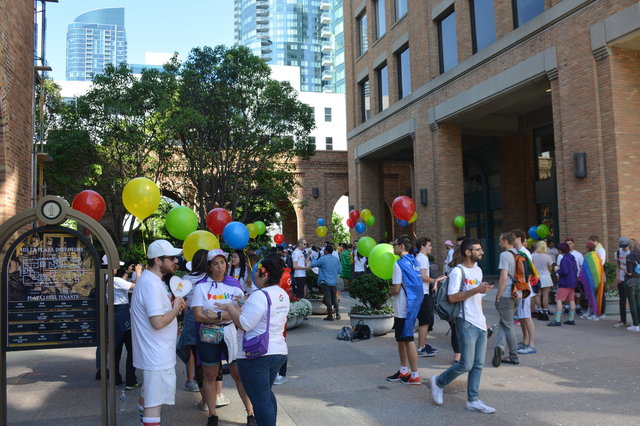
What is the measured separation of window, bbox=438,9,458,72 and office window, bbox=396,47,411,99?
226 centimetres

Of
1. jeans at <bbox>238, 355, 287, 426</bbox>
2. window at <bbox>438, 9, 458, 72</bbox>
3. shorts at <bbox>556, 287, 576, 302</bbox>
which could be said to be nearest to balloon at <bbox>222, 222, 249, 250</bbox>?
jeans at <bbox>238, 355, 287, 426</bbox>

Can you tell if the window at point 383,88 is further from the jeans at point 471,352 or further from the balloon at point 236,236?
the jeans at point 471,352

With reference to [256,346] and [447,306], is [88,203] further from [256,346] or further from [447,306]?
[447,306]

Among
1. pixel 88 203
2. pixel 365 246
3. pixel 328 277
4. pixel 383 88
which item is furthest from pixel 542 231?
pixel 88 203

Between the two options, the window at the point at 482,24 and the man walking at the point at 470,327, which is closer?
the man walking at the point at 470,327

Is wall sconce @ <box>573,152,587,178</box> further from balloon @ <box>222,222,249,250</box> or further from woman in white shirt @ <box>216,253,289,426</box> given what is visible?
woman in white shirt @ <box>216,253,289,426</box>

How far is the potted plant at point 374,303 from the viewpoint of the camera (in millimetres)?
10234

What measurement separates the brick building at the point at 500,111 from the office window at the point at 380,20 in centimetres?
9

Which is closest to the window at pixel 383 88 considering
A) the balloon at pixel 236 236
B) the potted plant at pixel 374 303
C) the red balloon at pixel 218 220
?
the red balloon at pixel 218 220

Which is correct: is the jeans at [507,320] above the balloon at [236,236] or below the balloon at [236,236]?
below

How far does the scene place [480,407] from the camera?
5543mm

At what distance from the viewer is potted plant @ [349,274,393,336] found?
33.6 feet

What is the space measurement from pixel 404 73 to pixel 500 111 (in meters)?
5.15

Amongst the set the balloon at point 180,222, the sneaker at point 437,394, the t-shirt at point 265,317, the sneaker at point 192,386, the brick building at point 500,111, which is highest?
the brick building at point 500,111
